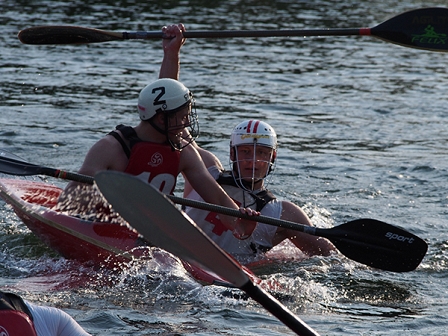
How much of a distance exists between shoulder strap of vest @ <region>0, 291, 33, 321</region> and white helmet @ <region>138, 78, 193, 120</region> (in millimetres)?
2847

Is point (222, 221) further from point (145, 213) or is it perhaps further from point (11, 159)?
point (145, 213)

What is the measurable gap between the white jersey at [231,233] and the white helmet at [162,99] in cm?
96

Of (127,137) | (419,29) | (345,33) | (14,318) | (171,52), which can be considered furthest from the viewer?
(419,29)

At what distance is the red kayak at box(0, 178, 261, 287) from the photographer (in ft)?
20.3

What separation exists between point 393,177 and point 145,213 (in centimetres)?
683

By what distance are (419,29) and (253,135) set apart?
2.95 m

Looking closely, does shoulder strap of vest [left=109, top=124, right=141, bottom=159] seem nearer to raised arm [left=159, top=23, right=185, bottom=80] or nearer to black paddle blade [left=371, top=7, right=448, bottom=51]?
raised arm [left=159, top=23, right=185, bottom=80]

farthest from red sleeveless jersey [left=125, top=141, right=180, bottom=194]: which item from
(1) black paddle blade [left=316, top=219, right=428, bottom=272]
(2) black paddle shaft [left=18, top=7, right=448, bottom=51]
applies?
(2) black paddle shaft [left=18, top=7, right=448, bottom=51]

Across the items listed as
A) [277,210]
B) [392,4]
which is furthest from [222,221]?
[392,4]

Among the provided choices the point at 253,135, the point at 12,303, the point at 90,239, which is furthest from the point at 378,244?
the point at 12,303

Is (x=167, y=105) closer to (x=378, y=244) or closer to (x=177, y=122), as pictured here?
(x=177, y=122)

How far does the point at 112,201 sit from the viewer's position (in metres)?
3.72

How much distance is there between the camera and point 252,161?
22.7ft

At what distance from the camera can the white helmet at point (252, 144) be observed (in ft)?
22.8
